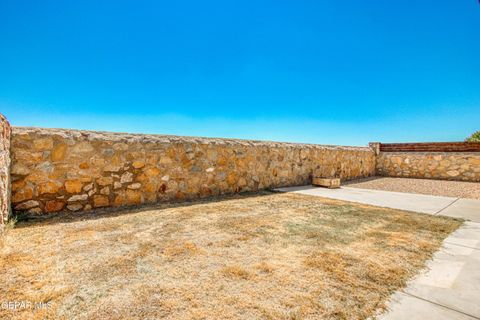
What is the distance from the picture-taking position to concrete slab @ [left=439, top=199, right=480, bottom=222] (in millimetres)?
3711

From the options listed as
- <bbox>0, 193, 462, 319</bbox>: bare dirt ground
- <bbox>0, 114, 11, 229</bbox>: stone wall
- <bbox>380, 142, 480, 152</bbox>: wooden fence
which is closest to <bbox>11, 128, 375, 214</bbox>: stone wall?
<bbox>0, 114, 11, 229</bbox>: stone wall

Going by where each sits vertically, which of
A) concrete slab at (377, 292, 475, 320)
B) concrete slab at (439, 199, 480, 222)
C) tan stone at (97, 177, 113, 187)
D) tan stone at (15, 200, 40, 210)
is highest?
tan stone at (97, 177, 113, 187)

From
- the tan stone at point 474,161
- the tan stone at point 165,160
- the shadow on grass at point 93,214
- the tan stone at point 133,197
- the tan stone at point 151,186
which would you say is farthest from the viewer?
the tan stone at point 474,161

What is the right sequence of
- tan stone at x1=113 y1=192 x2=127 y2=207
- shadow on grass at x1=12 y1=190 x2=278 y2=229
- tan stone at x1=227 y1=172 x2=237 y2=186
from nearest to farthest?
shadow on grass at x1=12 y1=190 x2=278 y2=229
tan stone at x1=113 y1=192 x2=127 y2=207
tan stone at x1=227 y1=172 x2=237 y2=186

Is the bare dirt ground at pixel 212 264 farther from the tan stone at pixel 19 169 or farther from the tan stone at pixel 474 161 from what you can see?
the tan stone at pixel 474 161

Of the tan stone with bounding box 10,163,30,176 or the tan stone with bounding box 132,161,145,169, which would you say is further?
the tan stone with bounding box 132,161,145,169

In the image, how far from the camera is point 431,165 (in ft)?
33.1

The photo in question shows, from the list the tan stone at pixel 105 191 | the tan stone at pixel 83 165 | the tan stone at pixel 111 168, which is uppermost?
the tan stone at pixel 83 165

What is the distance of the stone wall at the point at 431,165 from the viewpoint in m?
9.26

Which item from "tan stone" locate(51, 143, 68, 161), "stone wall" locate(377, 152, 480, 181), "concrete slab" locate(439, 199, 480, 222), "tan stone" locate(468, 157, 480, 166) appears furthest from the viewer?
"stone wall" locate(377, 152, 480, 181)

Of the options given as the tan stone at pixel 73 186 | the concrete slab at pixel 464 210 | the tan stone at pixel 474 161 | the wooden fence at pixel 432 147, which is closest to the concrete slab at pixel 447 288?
the concrete slab at pixel 464 210

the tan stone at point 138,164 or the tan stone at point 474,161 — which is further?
the tan stone at point 474,161

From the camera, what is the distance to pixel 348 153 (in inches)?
360

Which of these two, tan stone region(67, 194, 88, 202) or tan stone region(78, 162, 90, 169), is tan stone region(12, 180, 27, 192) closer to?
tan stone region(67, 194, 88, 202)
